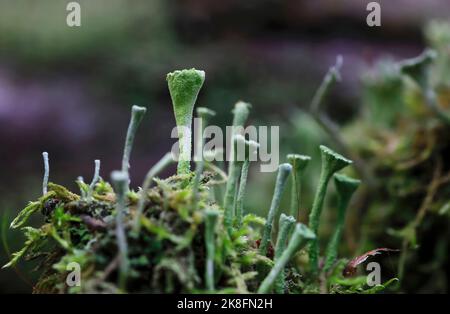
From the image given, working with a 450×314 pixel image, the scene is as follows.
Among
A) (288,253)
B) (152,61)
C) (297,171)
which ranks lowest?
(288,253)

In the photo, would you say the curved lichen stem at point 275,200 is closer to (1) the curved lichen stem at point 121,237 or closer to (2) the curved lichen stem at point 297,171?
(2) the curved lichen stem at point 297,171

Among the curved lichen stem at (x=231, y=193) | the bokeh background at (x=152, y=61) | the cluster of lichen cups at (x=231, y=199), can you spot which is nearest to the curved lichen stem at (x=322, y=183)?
the cluster of lichen cups at (x=231, y=199)

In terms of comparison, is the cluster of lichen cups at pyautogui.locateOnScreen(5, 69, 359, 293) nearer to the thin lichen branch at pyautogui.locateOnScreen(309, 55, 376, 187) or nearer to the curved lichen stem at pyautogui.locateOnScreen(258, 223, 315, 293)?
the curved lichen stem at pyautogui.locateOnScreen(258, 223, 315, 293)

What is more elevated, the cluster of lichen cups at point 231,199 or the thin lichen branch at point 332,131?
the thin lichen branch at point 332,131

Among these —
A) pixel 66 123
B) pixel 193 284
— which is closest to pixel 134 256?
pixel 193 284

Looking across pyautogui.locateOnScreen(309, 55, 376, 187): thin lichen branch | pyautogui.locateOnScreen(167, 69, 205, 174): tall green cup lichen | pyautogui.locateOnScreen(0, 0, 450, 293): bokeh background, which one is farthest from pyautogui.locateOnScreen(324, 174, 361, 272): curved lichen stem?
pyautogui.locateOnScreen(0, 0, 450, 293): bokeh background

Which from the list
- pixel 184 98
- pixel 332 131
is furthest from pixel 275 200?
pixel 332 131

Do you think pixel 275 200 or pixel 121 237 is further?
pixel 275 200

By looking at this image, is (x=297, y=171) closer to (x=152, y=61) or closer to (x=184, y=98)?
(x=184, y=98)

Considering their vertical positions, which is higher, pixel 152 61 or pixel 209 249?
pixel 152 61
